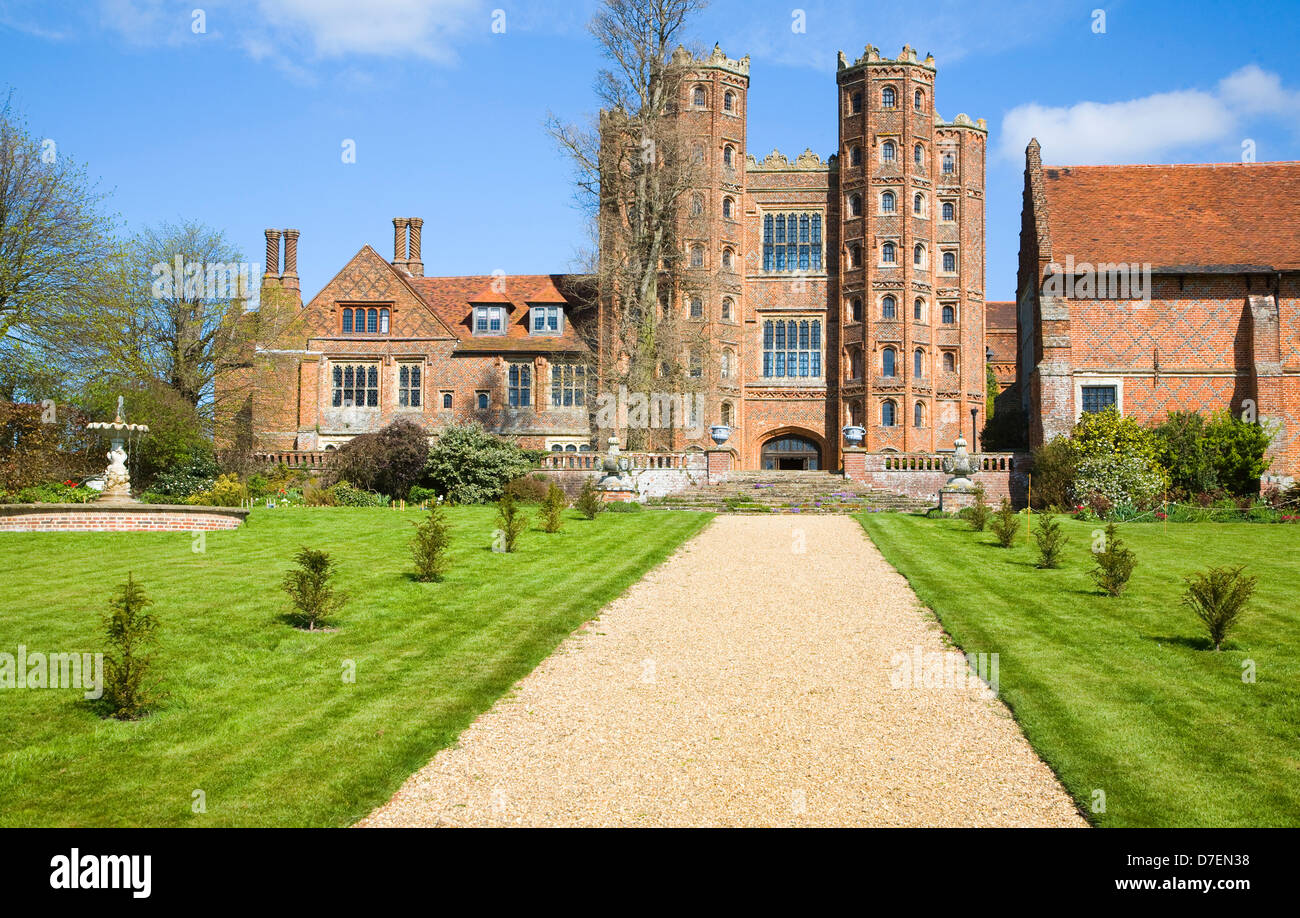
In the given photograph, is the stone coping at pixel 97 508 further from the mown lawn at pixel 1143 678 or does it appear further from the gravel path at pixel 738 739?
the mown lawn at pixel 1143 678

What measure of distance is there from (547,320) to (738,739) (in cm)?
3757

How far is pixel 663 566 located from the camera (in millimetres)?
17031

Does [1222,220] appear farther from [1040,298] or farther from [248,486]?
[248,486]

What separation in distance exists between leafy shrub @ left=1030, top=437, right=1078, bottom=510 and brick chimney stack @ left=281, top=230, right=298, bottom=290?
31.5 metres

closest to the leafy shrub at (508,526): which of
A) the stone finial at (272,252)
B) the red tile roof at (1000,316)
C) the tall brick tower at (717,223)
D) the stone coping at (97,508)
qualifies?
the stone coping at (97,508)

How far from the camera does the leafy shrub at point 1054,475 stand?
28.0m

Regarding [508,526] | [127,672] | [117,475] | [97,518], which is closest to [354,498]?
[117,475]

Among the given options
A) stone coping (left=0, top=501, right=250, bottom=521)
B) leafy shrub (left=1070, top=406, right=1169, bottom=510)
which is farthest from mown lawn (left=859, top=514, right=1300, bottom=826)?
stone coping (left=0, top=501, right=250, bottom=521)

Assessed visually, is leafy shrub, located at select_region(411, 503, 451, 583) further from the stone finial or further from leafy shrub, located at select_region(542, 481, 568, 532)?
the stone finial

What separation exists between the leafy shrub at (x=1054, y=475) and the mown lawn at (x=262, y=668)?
15105 mm

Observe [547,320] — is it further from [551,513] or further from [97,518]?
[97,518]

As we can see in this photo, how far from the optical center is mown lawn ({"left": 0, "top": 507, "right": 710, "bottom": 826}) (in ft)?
22.4

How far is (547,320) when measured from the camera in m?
44.5
